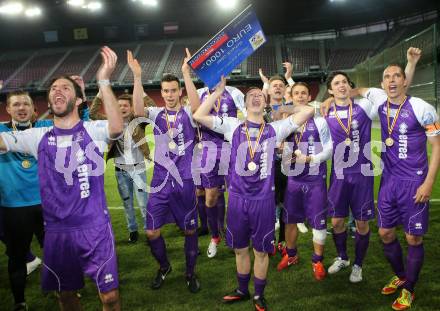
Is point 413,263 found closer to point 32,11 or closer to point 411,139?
point 411,139

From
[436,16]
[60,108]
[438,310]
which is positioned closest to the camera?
[60,108]

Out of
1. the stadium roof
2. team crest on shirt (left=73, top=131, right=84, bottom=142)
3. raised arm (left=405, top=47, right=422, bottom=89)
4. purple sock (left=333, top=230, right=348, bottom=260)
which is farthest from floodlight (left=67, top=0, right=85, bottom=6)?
purple sock (left=333, top=230, right=348, bottom=260)

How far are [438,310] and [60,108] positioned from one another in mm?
4235

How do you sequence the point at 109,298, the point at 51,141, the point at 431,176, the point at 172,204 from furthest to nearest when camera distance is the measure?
1. the point at 172,204
2. the point at 431,176
3. the point at 51,141
4. the point at 109,298

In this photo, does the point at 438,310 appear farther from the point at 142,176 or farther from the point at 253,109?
the point at 142,176

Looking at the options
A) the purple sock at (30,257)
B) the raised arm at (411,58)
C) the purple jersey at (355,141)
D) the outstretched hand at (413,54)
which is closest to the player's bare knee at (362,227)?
the purple jersey at (355,141)

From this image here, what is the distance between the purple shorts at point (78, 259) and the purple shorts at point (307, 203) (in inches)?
101

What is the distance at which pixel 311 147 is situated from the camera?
186 inches

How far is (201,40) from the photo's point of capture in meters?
40.0

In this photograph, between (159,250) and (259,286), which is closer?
(259,286)

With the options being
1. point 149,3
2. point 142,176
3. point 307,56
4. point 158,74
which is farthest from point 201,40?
point 142,176

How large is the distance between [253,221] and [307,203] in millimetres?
1195

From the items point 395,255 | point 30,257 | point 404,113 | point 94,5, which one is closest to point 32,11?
point 94,5

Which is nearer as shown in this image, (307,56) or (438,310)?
(438,310)
